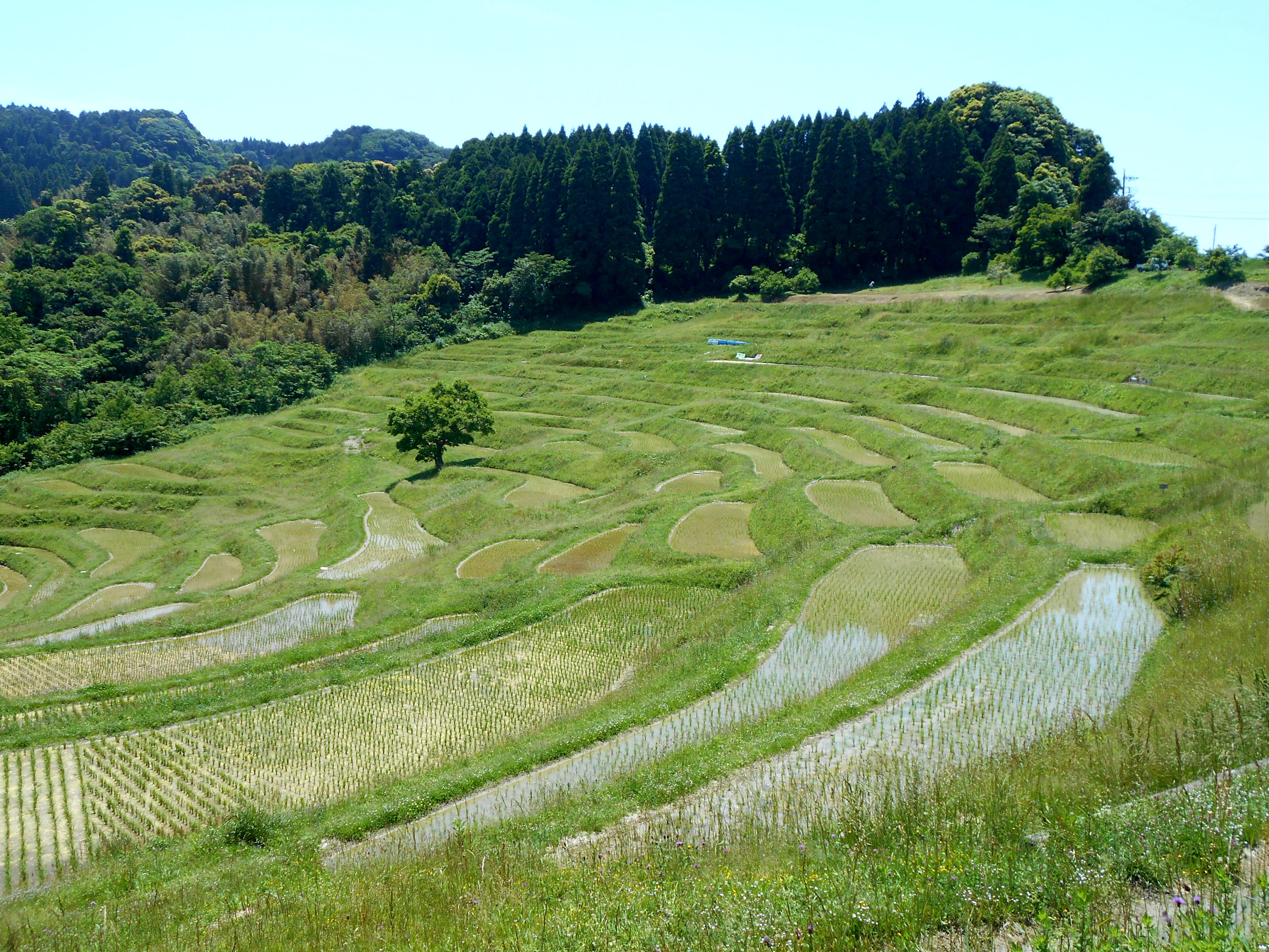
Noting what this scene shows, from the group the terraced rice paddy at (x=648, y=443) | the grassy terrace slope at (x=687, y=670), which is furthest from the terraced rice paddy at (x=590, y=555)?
the terraced rice paddy at (x=648, y=443)

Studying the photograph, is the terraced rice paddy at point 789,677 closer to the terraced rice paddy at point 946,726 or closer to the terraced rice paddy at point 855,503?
the terraced rice paddy at point 946,726

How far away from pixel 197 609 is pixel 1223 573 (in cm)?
→ 2152

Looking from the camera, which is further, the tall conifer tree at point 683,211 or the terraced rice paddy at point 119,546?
the tall conifer tree at point 683,211

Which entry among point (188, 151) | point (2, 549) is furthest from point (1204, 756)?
point (188, 151)

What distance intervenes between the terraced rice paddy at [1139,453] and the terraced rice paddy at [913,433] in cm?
391

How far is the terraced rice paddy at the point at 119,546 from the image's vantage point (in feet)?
92.7

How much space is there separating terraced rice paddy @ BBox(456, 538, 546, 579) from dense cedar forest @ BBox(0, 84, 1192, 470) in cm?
2982

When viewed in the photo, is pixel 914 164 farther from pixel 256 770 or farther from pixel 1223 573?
pixel 256 770

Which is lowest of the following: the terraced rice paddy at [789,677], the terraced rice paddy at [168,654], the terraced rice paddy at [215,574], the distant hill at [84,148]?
the terraced rice paddy at [215,574]

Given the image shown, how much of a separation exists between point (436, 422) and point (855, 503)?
18.9 metres

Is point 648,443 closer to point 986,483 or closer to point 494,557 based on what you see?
point 494,557

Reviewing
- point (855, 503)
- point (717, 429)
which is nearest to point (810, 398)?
point (717, 429)

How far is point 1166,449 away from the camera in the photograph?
23.1 metres

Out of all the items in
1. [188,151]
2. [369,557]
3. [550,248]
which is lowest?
[369,557]
